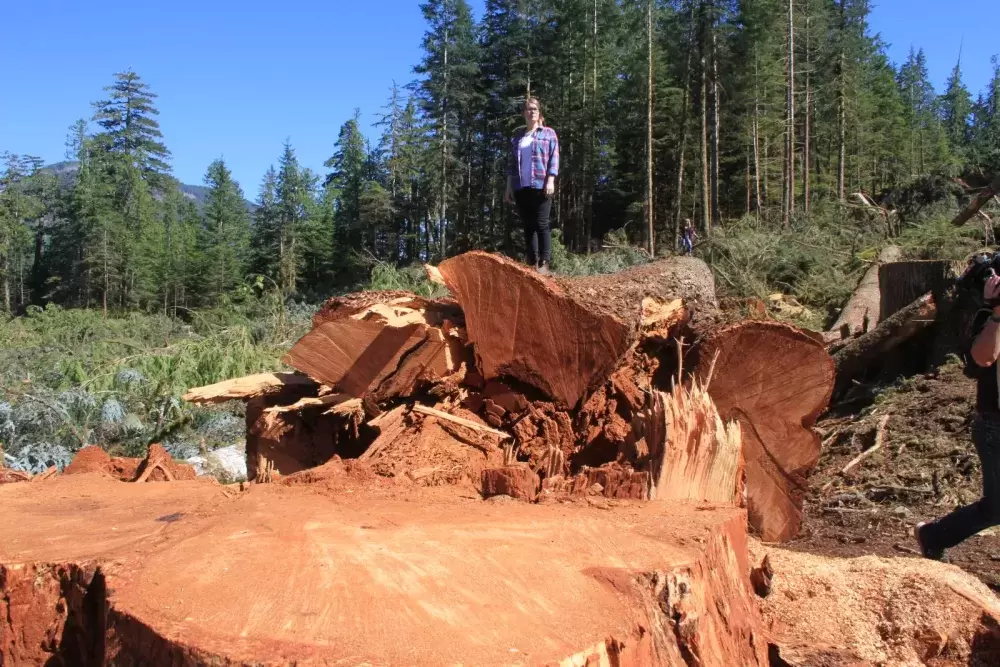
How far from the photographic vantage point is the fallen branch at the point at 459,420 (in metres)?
3.30

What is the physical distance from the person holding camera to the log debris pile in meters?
0.57

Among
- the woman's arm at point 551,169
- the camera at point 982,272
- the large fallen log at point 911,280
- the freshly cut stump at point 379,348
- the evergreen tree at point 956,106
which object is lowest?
the freshly cut stump at point 379,348

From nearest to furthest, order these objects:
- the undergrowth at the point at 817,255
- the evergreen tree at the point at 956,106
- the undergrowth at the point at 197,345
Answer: the undergrowth at the point at 197,345 < the undergrowth at the point at 817,255 < the evergreen tree at the point at 956,106

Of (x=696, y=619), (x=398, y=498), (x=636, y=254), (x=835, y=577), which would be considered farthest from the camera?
(x=636, y=254)

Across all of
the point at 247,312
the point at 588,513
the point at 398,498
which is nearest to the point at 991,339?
the point at 588,513

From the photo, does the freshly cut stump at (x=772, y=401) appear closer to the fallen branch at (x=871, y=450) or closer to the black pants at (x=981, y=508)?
the black pants at (x=981, y=508)

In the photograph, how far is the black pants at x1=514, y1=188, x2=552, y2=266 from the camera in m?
5.69

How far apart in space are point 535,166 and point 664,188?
31670mm

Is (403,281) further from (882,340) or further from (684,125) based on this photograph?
(684,125)

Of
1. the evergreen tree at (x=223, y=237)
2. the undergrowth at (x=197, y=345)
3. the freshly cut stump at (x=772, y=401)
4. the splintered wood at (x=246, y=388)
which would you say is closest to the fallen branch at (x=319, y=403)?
the splintered wood at (x=246, y=388)

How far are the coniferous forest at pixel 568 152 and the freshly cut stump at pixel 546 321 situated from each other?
23.8 meters

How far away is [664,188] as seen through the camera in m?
36.0

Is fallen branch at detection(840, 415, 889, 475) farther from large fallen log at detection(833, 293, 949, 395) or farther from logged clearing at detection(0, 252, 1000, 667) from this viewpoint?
large fallen log at detection(833, 293, 949, 395)

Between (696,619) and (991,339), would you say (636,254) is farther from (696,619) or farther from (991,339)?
(696,619)
